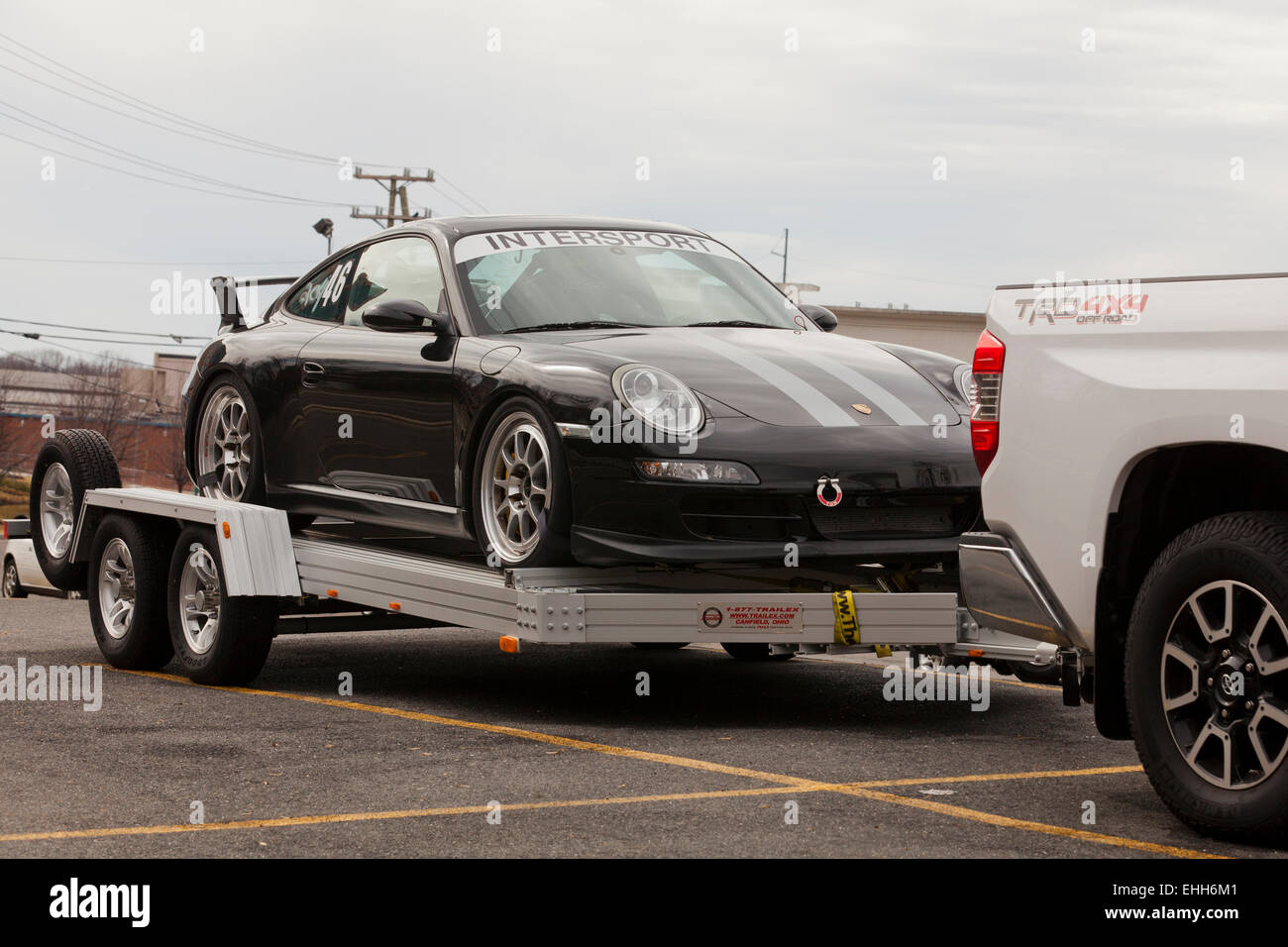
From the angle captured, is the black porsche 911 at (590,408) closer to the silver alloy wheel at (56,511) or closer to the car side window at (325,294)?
the car side window at (325,294)

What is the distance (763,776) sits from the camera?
6047 millimetres

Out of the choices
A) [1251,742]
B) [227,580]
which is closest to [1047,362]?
[1251,742]

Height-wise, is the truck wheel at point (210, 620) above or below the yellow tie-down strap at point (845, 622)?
below

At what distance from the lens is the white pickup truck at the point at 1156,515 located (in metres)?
4.57

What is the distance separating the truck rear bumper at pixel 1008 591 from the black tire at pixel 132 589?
16.9 ft

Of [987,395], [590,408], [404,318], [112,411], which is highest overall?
[404,318]

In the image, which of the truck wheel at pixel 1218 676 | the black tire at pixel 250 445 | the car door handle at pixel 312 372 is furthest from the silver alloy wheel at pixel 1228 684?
the black tire at pixel 250 445

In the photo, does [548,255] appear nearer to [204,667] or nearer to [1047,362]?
[204,667]

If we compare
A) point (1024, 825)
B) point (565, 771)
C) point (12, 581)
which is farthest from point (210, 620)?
point (12, 581)

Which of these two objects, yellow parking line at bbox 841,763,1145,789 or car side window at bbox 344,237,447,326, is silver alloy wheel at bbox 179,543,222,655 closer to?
car side window at bbox 344,237,447,326

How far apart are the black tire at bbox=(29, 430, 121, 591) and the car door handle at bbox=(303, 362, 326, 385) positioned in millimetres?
1951

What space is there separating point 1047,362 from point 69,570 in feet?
22.1

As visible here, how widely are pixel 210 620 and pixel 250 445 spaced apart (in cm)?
95

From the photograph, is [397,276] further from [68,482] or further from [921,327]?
[921,327]
